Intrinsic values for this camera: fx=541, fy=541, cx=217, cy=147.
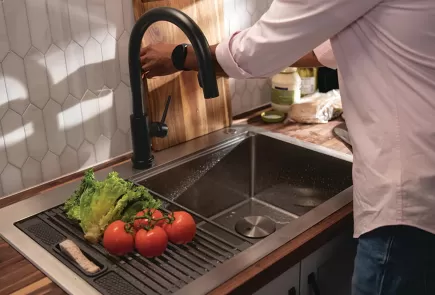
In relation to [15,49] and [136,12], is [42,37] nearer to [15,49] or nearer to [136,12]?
[15,49]

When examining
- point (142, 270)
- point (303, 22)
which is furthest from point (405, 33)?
point (142, 270)

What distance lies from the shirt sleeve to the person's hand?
7.6 inches

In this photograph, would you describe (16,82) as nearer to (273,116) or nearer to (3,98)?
(3,98)

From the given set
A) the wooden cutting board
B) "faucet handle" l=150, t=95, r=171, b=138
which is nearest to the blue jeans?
"faucet handle" l=150, t=95, r=171, b=138

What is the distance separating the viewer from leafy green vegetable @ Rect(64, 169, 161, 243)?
1.07 m

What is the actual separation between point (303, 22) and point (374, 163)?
0.93ft

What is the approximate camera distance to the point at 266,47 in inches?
40.1

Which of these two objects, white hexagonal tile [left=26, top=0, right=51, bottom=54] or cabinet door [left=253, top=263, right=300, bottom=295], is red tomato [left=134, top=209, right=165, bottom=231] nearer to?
cabinet door [left=253, top=263, right=300, bottom=295]

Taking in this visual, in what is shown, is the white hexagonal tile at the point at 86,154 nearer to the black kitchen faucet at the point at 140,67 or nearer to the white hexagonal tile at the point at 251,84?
the black kitchen faucet at the point at 140,67

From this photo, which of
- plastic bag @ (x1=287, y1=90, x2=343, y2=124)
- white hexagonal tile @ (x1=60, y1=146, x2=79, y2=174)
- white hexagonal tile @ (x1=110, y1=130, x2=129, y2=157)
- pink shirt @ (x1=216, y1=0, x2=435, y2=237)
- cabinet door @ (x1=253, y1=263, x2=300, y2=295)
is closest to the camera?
pink shirt @ (x1=216, y1=0, x2=435, y2=237)

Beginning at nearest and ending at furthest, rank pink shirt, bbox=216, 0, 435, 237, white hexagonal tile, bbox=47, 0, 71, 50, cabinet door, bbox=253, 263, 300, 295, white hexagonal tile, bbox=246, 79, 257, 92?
pink shirt, bbox=216, 0, 435, 237, cabinet door, bbox=253, 263, 300, 295, white hexagonal tile, bbox=47, 0, 71, 50, white hexagonal tile, bbox=246, 79, 257, 92

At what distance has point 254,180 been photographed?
1609 millimetres

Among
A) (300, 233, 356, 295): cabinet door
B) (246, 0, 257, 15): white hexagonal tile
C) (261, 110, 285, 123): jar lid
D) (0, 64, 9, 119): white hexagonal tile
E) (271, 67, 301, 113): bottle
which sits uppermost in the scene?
(246, 0, 257, 15): white hexagonal tile

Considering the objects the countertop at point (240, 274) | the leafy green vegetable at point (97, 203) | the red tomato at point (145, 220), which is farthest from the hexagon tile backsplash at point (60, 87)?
the red tomato at point (145, 220)
